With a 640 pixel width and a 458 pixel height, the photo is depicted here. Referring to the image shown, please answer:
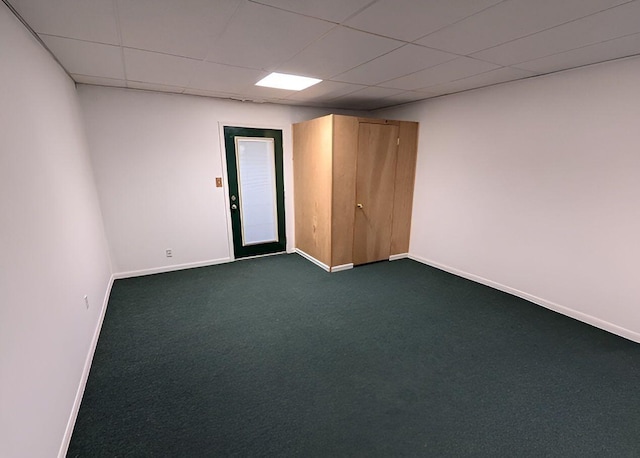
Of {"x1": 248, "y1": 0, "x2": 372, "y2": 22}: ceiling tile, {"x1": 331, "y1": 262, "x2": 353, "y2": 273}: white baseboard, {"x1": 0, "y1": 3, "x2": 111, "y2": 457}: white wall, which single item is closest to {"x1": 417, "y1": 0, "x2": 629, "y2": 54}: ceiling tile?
{"x1": 248, "y1": 0, "x2": 372, "y2": 22}: ceiling tile

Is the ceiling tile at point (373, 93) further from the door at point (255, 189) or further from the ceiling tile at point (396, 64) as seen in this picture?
the door at point (255, 189)

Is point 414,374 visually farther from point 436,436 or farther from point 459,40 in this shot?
point 459,40

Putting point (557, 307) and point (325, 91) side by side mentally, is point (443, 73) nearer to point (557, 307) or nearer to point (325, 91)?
point (325, 91)

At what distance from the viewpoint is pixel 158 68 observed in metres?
2.68

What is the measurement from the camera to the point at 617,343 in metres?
2.55

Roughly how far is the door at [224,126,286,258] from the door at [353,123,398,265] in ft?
4.39

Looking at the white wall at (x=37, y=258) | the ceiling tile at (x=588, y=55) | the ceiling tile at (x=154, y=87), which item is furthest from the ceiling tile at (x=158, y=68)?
the ceiling tile at (x=588, y=55)

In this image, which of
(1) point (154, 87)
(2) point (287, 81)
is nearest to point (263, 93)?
(2) point (287, 81)

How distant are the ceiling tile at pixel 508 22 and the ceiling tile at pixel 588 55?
0.70m

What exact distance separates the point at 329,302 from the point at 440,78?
268 cm

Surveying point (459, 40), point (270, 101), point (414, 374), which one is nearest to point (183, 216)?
point (270, 101)

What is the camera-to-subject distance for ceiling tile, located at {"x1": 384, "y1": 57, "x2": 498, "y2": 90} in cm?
257

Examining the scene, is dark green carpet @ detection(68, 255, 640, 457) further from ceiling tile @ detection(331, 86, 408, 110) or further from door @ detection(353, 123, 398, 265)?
ceiling tile @ detection(331, 86, 408, 110)

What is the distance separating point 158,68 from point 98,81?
3.50ft
